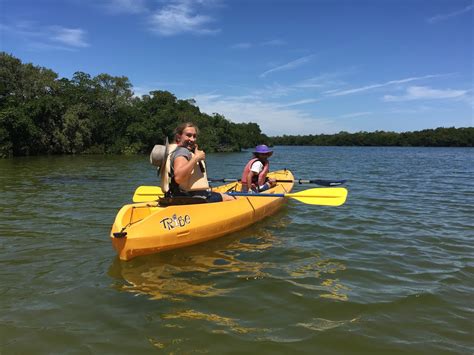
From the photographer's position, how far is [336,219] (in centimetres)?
752

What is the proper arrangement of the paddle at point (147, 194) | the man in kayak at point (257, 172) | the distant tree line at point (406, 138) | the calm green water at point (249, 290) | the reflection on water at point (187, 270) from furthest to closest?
the distant tree line at point (406, 138)
the man in kayak at point (257, 172)
the paddle at point (147, 194)
the reflection on water at point (187, 270)
the calm green water at point (249, 290)

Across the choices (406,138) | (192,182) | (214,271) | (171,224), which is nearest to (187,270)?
(214,271)

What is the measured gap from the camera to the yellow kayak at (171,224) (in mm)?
4603

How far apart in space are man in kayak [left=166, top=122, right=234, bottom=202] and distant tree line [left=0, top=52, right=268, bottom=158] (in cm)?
3043

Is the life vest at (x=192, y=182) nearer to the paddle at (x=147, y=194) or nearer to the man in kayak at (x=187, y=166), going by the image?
the man in kayak at (x=187, y=166)

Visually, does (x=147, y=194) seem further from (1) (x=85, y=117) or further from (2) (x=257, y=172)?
(1) (x=85, y=117)

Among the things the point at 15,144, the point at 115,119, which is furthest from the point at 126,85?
the point at 15,144

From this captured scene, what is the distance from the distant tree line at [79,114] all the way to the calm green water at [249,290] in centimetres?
3059

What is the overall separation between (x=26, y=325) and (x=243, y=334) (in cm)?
182

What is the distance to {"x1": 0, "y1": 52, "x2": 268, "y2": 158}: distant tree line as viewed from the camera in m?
33.2

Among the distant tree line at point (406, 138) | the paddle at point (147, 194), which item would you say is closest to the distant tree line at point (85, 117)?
the paddle at point (147, 194)

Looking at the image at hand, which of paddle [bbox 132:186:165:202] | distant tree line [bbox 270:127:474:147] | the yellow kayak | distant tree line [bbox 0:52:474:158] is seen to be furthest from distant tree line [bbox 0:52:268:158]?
distant tree line [bbox 270:127:474:147]

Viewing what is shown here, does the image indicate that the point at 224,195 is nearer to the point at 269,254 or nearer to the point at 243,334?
the point at 269,254

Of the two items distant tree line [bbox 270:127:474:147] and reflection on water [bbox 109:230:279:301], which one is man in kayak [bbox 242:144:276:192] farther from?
distant tree line [bbox 270:127:474:147]
